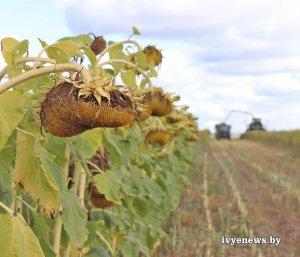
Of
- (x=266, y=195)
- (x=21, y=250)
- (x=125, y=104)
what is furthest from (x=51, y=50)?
(x=266, y=195)

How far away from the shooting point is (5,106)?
2004 mm

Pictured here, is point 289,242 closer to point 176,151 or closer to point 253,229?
point 253,229

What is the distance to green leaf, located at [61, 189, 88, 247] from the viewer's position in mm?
2668

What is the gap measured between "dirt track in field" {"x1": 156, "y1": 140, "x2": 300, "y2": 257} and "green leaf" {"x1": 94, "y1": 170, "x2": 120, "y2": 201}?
4.20m

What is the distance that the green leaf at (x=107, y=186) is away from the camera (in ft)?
11.3

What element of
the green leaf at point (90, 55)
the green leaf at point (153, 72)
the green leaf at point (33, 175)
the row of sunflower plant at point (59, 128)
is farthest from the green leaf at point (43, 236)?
the green leaf at point (153, 72)

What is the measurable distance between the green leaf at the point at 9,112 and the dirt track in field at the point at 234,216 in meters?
5.72

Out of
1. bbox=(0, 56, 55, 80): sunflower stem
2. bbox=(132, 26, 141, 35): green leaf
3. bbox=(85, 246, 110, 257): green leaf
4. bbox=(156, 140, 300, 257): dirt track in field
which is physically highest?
bbox=(132, 26, 141, 35): green leaf

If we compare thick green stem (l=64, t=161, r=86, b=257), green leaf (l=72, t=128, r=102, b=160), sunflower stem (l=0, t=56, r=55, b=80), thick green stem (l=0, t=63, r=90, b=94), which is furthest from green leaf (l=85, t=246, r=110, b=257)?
thick green stem (l=0, t=63, r=90, b=94)

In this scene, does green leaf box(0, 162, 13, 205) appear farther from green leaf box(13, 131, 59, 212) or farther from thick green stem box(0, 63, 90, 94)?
thick green stem box(0, 63, 90, 94)

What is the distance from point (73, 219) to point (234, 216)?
8.10 metres

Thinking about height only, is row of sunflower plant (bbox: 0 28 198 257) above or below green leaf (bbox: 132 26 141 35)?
below

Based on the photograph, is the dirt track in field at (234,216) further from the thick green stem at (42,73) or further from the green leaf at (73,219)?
the thick green stem at (42,73)

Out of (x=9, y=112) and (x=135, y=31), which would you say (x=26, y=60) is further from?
(x=135, y=31)
